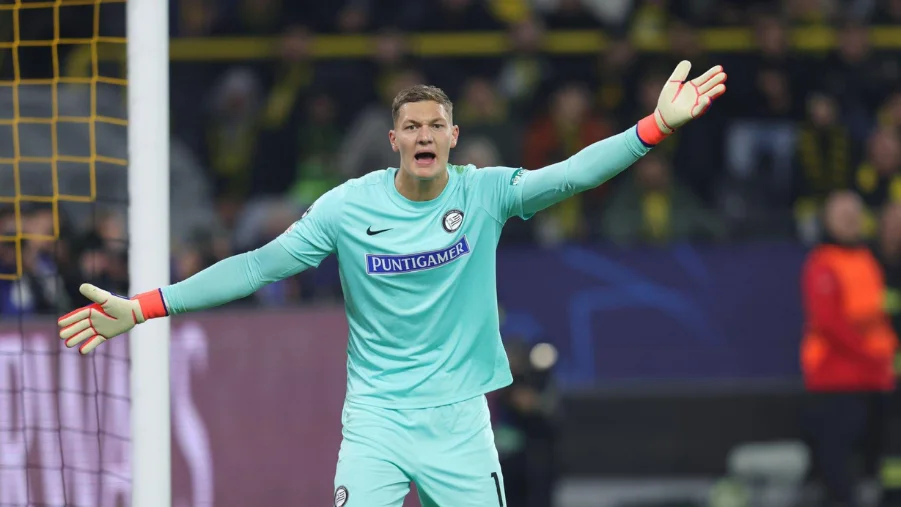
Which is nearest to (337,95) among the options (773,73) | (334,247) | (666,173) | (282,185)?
(282,185)

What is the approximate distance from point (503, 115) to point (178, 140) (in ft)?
8.63

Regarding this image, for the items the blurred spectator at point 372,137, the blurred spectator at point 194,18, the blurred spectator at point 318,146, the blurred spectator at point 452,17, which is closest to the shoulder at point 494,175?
the blurred spectator at point 372,137

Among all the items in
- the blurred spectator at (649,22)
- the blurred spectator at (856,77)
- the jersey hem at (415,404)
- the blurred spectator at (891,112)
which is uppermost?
the blurred spectator at (649,22)

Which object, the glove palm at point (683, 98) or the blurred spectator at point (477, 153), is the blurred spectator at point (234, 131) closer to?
the blurred spectator at point (477, 153)

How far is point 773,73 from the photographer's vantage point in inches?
482

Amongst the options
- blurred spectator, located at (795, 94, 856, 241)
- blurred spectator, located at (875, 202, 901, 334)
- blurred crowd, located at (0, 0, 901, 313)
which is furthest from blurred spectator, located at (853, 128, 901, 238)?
blurred spectator, located at (875, 202, 901, 334)

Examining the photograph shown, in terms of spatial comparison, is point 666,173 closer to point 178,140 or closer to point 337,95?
point 337,95

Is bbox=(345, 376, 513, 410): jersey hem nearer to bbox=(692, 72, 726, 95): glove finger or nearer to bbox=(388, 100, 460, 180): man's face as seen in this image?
bbox=(388, 100, 460, 180): man's face

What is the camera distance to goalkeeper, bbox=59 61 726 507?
17.1 ft

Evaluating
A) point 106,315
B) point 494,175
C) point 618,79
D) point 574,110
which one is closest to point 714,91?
point 494,175

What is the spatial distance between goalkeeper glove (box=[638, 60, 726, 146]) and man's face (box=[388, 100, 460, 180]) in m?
0.68

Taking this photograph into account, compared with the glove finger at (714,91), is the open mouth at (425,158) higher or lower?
lower

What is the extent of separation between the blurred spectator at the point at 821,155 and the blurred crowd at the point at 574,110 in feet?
0.04

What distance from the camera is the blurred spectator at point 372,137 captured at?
11188 mm
